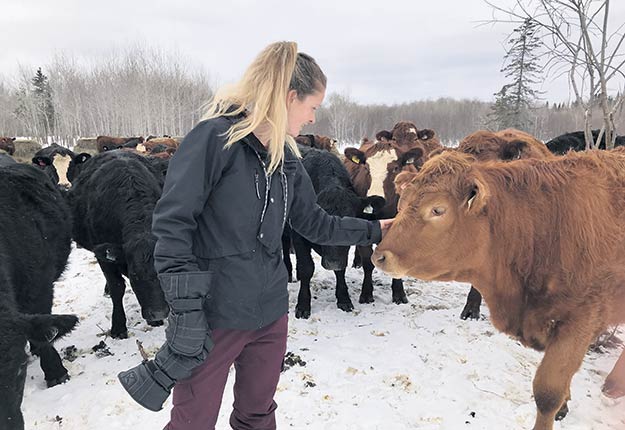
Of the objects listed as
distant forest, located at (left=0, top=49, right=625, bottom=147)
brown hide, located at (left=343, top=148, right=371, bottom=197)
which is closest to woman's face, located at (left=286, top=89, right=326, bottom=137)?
brown hide, located at (left=343, top=148, right=371, bottom=197)

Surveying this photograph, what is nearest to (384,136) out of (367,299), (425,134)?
(425,134)

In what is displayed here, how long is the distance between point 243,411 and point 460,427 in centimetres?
176

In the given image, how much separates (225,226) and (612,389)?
3586mm

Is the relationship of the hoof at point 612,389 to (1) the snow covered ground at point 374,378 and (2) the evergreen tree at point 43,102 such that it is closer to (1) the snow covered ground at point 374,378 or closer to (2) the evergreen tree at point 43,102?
(1) the snow covered ground at point 374,378

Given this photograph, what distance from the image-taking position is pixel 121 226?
4.45 metres

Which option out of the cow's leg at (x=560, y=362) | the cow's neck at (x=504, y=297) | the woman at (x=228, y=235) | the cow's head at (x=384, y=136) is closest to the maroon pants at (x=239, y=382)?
the woman at (x=228, y=235)

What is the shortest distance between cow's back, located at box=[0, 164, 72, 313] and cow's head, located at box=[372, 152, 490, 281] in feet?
9.56

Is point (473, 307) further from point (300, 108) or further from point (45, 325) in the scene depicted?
point (45, 325)

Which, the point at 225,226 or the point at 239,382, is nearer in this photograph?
the point at 225,226

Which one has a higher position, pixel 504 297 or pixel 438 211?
pixel 438 211

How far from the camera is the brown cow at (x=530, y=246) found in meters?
2.41

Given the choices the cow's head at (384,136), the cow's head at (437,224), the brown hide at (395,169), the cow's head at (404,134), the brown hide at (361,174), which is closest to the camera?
the cow's head at (437,224)

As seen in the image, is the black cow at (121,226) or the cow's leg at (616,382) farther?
the black cow at (121,226)

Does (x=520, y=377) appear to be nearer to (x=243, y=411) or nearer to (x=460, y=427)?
(x=460, y=427)
